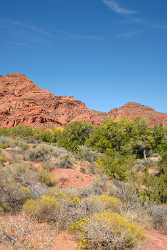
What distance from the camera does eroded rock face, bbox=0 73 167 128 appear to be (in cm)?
9431

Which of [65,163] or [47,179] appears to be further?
[65,163]

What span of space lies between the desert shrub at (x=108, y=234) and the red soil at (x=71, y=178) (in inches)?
412

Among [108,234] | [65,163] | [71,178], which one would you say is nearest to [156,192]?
[71,178]

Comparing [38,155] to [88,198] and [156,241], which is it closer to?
[88,198]

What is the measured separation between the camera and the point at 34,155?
25.4 meters

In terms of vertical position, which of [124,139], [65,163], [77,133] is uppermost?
[77,133]

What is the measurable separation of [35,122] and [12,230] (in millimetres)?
86813

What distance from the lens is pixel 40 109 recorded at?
→ 98125 mm

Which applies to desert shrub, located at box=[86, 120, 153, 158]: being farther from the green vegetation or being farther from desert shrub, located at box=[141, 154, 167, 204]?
desert shrub, located at box=[141, 154, 167, 204]

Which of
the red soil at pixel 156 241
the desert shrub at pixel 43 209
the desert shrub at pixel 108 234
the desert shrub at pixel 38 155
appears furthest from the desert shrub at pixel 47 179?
the desert shrub at pixel 108 234

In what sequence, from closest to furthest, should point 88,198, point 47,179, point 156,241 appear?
1. point 156,241
2. point 88,198
3. point 47,179

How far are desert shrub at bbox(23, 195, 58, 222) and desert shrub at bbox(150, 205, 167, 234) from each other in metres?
3.27

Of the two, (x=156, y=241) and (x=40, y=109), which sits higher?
(x=40, y=109)

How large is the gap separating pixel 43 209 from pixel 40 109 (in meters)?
89.4
